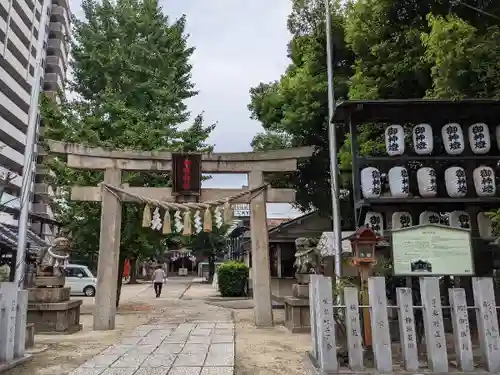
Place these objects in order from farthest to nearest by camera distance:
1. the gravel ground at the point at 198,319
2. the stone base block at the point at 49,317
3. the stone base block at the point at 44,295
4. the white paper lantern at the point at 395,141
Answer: the stone base block at the point at 44,295
the stone base block at the point at 49,317
the white paper lantern at the point at 395,141
the gravel ground at the point at 198,319

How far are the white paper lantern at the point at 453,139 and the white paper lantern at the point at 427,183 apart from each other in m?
0.60

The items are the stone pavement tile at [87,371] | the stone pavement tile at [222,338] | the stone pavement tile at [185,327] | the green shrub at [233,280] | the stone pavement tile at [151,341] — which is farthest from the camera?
the green shrub at [233,280]

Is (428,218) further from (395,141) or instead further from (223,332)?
(223,332)

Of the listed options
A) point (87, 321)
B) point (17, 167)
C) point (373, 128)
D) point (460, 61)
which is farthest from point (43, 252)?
point (17, 167)

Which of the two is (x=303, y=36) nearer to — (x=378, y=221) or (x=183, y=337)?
(x=378, y=221)

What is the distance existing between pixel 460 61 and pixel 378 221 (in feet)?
11.9

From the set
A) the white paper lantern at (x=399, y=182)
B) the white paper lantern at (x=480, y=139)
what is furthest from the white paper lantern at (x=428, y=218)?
the white paper lantern at (x=480, y=139)

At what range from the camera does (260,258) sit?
38.8 ft

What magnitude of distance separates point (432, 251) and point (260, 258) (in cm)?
562

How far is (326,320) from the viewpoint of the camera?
584 cm

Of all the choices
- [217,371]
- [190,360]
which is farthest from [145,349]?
[217,371]

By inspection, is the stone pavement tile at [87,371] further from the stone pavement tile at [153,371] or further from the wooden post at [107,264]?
the wooden post at [107,264]

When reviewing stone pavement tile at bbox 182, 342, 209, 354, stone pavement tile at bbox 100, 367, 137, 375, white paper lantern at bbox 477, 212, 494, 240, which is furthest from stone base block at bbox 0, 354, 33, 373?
white paper lantern at bbox 477, 212, 494, 240

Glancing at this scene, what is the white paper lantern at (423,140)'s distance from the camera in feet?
30.7
